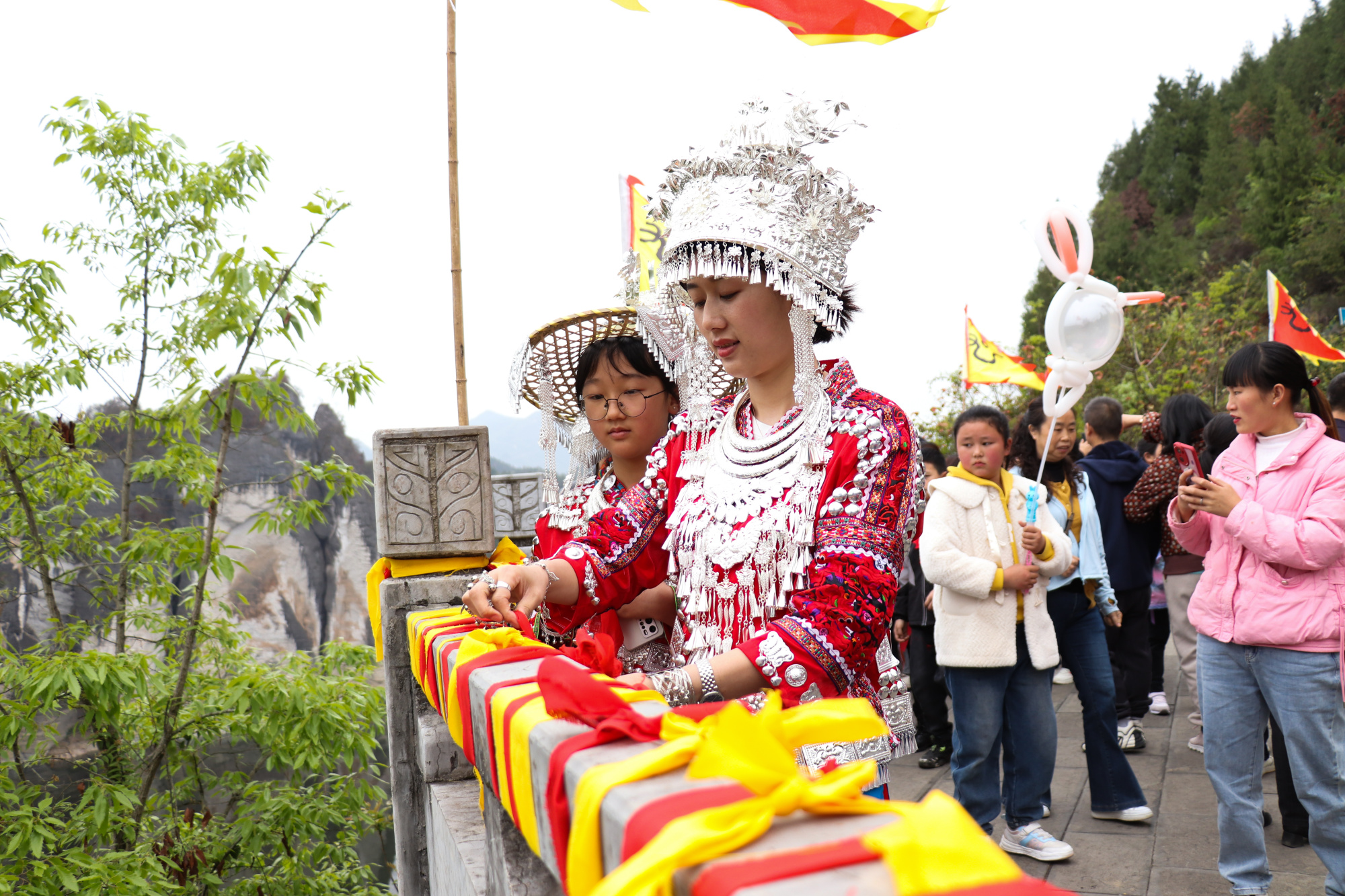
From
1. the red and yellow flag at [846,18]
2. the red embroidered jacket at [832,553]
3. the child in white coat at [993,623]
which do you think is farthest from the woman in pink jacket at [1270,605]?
the red embroidered jacket at [832,553]

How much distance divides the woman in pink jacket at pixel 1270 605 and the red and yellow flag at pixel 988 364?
6.44m

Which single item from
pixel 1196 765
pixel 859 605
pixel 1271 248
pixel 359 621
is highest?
pixel 1271 248

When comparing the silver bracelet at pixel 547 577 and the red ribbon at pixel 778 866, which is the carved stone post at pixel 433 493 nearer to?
the silver bracelet at pixel 547 577

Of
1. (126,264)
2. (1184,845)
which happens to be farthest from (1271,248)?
(126,264)

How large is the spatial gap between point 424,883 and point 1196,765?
14.3ft

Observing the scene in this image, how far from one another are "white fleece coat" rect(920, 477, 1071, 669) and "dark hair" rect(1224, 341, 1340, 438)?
3.32 feet

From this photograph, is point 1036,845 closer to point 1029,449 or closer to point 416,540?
point 1029,449

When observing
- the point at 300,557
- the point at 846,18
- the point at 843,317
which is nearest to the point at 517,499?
the point at 846,18

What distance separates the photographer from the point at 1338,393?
14.8ft

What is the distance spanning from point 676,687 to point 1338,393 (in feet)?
14.7

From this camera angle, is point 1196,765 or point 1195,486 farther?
point 1196,765

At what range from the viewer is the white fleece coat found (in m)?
3.75

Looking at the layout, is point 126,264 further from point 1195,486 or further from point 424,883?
point 1195,486

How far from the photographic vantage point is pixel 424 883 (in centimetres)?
271
